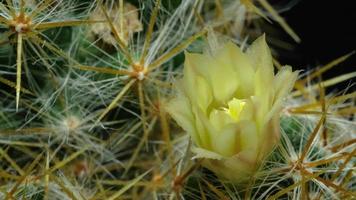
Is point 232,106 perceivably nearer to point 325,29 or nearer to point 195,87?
point 195,87

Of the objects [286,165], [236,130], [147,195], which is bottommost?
[147,195]

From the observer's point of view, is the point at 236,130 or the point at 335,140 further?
the point at 335,140

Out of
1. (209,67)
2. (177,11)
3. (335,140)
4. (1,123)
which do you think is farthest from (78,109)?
(335,140)

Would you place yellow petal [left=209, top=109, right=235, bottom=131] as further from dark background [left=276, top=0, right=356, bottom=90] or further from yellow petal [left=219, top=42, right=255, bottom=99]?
dark background [left=276, top=0, right=356, bottom=90]

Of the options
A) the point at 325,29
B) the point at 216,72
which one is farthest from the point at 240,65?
the point at 325,29

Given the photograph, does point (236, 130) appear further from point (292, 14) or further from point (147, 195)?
point (292, 14)

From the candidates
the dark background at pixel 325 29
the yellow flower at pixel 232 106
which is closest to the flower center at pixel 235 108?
the yellow flower at pixel 232 106
